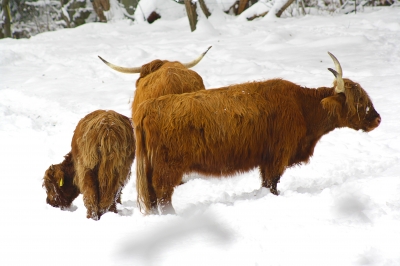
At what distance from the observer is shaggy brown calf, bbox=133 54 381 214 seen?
3938 millimetres

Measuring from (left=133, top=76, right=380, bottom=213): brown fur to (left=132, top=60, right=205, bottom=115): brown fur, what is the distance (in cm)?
92

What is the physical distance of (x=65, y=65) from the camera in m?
11.1

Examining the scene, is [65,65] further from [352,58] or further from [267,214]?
[267,214]

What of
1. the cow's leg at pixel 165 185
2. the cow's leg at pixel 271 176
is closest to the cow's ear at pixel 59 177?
the cow's leg at pixel 165 185

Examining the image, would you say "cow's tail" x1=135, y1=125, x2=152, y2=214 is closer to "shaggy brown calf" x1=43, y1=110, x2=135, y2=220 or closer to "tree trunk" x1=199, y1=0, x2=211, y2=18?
"shaggy brown calf" x1=43, y1=110, x2=135, y2=220

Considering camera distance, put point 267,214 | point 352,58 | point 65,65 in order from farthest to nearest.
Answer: point 65,65, point 352,58, point 267,214

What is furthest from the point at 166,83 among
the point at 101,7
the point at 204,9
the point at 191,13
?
the point at 101,7

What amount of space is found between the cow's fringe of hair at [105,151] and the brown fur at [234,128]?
22cm

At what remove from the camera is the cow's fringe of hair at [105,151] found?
13.2 ft

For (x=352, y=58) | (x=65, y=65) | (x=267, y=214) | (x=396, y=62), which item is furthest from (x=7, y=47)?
(x=267, y=214)

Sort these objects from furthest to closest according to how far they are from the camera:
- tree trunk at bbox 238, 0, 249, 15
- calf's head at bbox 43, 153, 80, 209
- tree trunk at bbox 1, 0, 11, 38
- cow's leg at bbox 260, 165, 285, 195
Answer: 1. tree trunk at bbox 1, 0, 11, 38
2. tree trunk at bbox 238, 0, 249, 15
3. calf's head at bbox 43, 153, 80, 209
4. cow's leg at bbox 260, 165, 285, 195

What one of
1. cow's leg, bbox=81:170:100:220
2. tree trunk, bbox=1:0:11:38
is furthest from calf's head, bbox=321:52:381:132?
tree trunk, bbox=1:0:11:38

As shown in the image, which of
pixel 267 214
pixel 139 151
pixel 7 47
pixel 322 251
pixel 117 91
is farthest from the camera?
pixel 7 47

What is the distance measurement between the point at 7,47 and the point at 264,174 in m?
10.8
